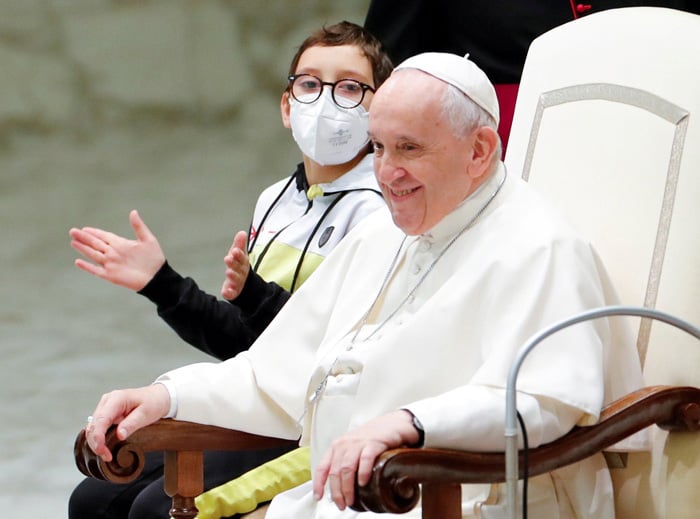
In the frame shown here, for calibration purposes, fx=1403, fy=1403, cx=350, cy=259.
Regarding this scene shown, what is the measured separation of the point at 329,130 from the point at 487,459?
4.17ft

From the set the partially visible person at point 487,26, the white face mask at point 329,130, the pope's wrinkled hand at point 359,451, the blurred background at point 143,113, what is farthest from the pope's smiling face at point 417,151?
the blurred background at point 143,113

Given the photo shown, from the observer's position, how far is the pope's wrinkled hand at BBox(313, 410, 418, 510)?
2125 millimetres

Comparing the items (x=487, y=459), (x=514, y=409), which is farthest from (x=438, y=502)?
(x=514, y=409)

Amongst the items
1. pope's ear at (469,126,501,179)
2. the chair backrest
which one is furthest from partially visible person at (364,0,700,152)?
pope's ear at (469,126,501,179)

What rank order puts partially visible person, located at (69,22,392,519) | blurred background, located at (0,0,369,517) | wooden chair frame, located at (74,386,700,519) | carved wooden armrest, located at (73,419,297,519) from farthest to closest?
blurred background, located at (0,0,369,517)
partially visible person, located at (69,22,392,519)
carved wooden armrest, located at (73,419,297,519)
wooden chair frame, located at (74,386,700,519)

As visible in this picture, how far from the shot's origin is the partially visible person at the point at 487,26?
3.98 meters

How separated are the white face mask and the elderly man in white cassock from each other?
0.54 metres

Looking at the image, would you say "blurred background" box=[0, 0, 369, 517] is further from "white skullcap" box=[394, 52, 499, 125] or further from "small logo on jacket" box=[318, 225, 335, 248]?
"white skullcap" box=[394, 52, 499, 125]

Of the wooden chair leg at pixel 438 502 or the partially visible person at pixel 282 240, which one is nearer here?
the wooden chair leg at pixel 438 502

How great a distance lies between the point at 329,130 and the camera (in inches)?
130

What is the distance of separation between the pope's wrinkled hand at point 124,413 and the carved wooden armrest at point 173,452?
0.7 inches

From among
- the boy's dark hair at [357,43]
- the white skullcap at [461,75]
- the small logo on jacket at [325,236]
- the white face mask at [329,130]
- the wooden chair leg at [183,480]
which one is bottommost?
the wooden chair leg at [183,480]

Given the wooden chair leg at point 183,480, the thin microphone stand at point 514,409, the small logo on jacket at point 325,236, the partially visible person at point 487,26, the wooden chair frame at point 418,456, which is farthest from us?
→ the partially visible person at point 487,26

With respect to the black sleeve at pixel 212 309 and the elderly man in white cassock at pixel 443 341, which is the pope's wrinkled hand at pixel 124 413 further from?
the black sleeve at pixel 212 309
